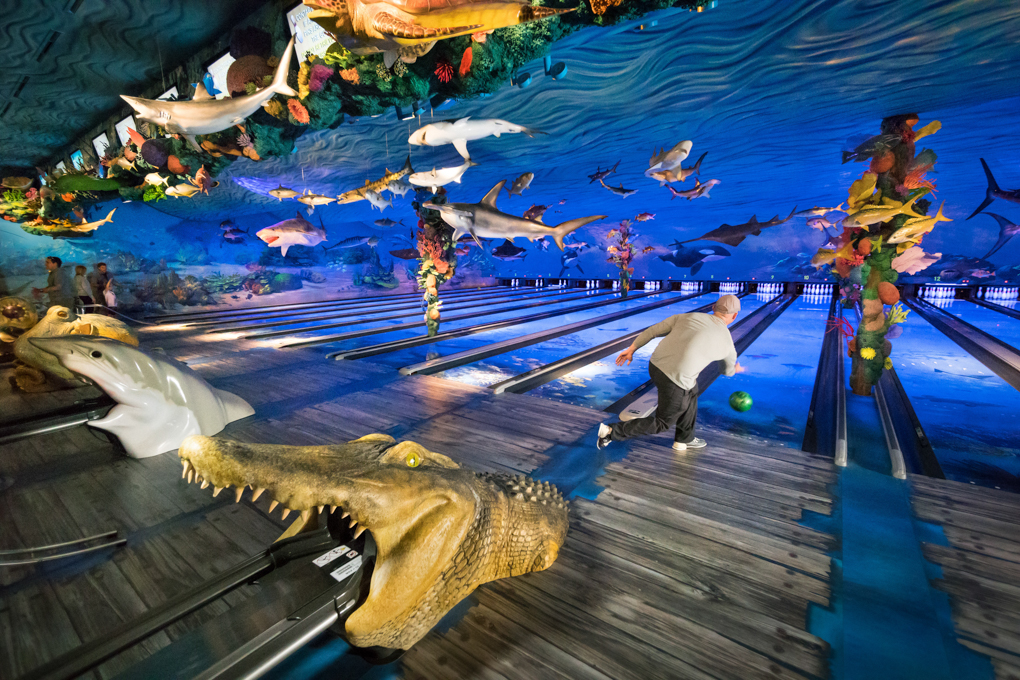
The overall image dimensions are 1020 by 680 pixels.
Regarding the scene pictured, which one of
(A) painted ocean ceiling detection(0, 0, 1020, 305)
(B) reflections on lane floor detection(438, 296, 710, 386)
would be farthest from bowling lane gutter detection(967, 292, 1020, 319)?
(B) reflections on lane floor detection(438, 296, 710, 386)

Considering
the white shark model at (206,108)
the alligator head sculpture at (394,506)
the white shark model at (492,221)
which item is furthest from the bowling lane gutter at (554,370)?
the white shark model at (206,108)

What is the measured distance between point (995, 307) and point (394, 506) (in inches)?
720

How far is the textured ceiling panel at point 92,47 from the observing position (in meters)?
5.66

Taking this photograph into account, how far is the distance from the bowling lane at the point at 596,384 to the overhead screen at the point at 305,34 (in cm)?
570

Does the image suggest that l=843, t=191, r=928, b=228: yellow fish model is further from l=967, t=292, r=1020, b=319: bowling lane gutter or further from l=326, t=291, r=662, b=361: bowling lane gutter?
l=967, t=292, r=1020, b=319: bowling lane gutter

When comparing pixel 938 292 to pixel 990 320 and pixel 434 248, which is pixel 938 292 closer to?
pixel 990 320

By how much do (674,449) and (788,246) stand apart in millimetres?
20737

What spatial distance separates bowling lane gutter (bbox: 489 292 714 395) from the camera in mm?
4656

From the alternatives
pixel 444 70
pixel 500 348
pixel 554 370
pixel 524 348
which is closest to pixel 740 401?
pixel 554 370

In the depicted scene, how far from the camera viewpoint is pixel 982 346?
6887 millimetres

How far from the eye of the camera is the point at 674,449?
2.96 metres

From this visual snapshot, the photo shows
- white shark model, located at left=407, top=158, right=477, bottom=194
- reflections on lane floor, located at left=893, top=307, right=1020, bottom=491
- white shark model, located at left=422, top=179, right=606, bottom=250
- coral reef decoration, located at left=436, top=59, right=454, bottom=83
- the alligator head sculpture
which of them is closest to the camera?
the alligator head sculpture

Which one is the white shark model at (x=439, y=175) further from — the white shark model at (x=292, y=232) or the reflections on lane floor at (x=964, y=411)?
the reflections on lane floor at (x=964, y=411)

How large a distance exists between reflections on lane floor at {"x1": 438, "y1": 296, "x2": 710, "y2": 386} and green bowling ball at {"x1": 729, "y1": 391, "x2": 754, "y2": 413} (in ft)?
8.08
